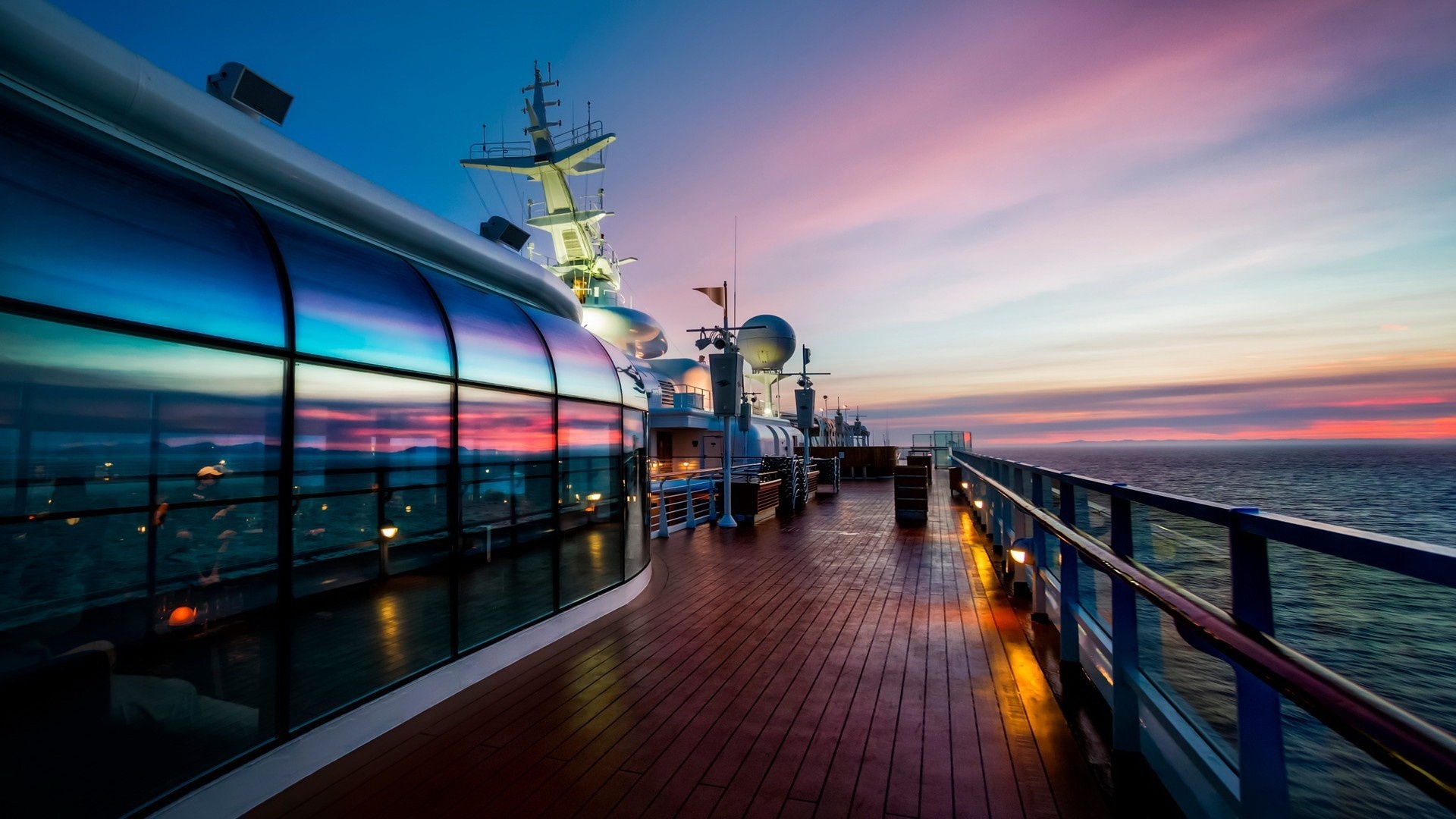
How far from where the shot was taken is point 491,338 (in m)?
4.73

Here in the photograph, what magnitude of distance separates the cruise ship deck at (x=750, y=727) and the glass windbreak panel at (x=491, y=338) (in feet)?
7.48

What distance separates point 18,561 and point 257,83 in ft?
138

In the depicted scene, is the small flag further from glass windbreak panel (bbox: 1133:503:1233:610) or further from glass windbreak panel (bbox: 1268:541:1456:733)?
glass windbreak panel (bbox: 1133:503:1233:610)

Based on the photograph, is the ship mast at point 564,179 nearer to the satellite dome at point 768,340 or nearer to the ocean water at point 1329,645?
the satellite dome at point 768,340

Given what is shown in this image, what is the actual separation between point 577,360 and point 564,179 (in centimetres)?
2598

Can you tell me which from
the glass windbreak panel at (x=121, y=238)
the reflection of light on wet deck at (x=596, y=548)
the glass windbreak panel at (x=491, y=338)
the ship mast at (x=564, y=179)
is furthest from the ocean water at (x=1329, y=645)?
the ship mast at (x=564, y=179)

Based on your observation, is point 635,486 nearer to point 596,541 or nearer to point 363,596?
point 363,596

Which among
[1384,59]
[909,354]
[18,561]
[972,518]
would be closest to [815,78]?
[1384,59]

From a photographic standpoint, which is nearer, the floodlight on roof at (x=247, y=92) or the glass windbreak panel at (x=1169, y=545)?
the glass windbreak panel at (x=1169, y=545)

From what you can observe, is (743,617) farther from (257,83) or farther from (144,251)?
(257,83)

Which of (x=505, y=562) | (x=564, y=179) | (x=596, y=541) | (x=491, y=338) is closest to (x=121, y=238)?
(x=491, y=338)

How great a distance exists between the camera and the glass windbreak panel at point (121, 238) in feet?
7.77

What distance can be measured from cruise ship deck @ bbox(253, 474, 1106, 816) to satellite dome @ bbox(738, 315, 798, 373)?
803 inches

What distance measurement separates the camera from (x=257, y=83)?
155 inches
